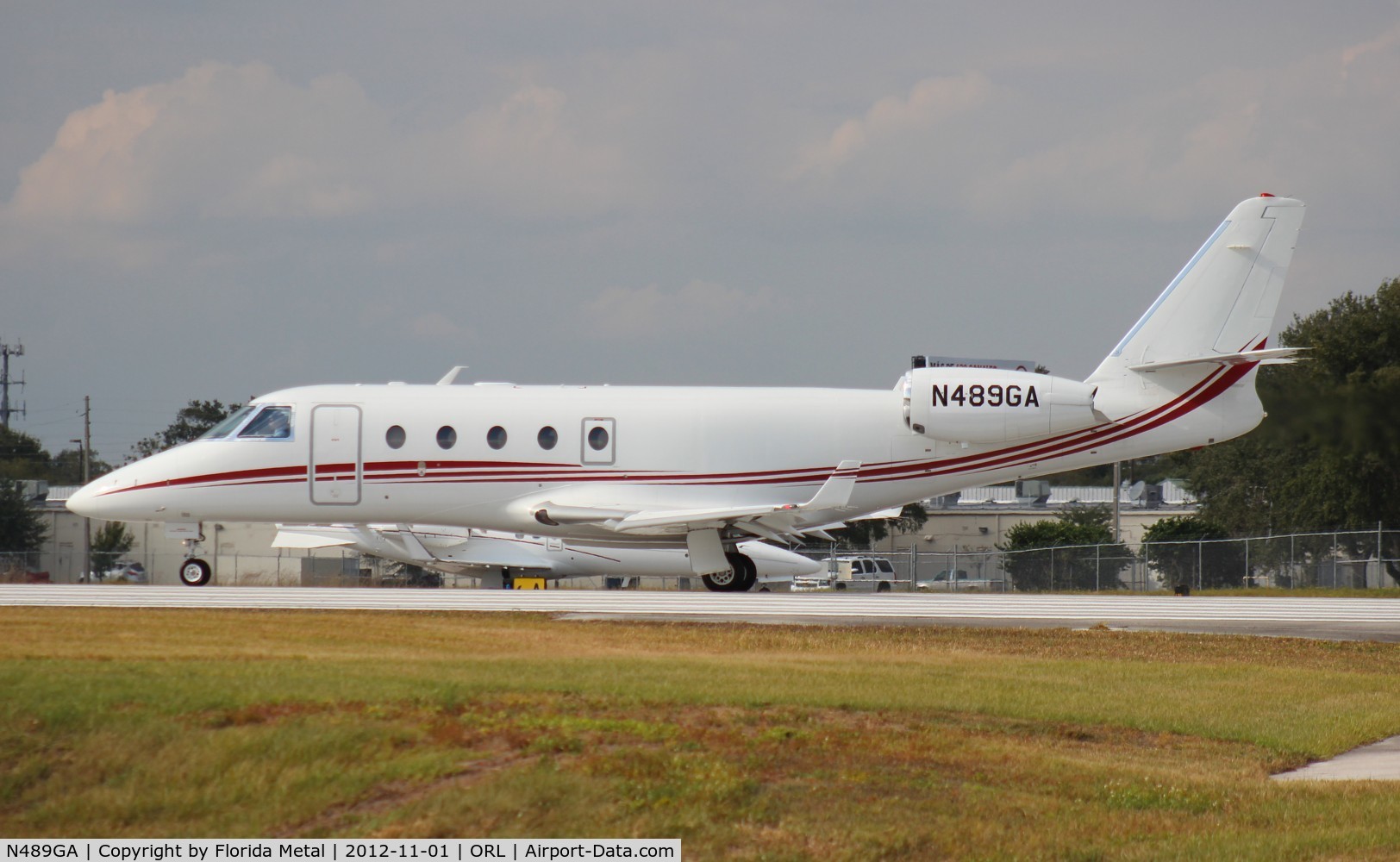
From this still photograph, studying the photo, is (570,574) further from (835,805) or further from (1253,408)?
(835,805)

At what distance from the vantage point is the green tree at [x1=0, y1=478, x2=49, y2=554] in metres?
68.7

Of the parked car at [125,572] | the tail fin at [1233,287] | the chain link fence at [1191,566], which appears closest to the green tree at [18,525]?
the parked car at [125,572]

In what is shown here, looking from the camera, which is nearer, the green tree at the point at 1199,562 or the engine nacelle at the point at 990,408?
the engine nacelle at the point at 990,408

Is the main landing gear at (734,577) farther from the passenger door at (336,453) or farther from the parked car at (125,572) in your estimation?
the parked car at (125,572)

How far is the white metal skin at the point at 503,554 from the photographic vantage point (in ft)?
138

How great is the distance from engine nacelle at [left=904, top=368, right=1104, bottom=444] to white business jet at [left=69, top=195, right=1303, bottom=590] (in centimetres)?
3

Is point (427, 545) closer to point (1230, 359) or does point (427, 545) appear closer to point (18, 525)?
point (1230, 359)

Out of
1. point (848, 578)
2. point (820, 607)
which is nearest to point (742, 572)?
point (820, 607)

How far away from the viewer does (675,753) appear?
33.3 ft

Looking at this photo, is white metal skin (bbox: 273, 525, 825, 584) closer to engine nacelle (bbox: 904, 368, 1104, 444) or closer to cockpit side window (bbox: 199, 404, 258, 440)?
cockpit side window (bbox: 199, 404, 258, 440)

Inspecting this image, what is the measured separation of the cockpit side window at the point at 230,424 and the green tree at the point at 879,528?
55522mm

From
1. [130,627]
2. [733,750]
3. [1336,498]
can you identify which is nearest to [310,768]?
[733,750]

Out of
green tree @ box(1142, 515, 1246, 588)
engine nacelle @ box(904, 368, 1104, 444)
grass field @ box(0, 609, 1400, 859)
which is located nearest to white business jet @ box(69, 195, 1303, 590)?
engine nacelle @ box(904, 368, 1104, 444)

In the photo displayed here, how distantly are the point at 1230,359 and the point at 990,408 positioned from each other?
4059 mm
